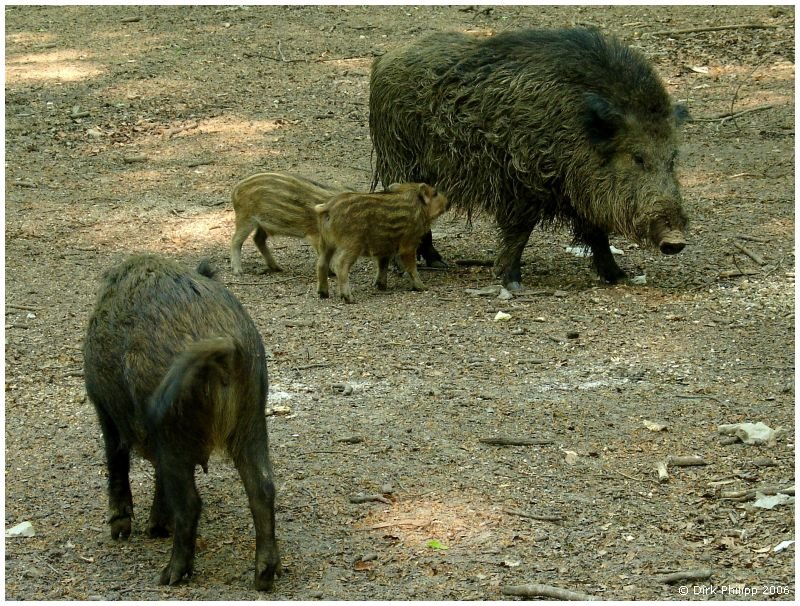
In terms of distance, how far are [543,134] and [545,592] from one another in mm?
4725

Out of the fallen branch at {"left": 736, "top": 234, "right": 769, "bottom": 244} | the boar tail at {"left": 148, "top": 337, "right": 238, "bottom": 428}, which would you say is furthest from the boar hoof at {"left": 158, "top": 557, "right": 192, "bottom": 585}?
the fallen branch at {"left": 736, "top": 234, "right": 769, "bottom": 244}

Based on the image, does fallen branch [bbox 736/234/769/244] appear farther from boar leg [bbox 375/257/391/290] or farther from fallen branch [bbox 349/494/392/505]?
fallen branch [bbox 349/494/392/505]

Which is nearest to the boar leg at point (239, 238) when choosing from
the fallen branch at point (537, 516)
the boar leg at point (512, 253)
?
the boar leg at point (512, 253)

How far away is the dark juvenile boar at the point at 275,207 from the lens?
8742 millimetres

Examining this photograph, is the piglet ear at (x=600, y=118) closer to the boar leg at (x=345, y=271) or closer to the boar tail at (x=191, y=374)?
the boar leg at (x=345, y=271)

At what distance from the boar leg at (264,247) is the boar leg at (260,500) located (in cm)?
453

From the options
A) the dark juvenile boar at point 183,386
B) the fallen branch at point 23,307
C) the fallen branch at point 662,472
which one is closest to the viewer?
the dark juvenile boar at point 183,386

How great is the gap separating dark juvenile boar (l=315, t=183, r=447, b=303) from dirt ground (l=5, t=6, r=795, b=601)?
300 millimetres

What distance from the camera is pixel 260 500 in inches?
181

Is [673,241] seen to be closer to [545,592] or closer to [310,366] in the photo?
[310,366]

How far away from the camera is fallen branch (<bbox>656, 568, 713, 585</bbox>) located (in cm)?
457

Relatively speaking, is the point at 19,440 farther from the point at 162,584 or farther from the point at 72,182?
the point at 72,182

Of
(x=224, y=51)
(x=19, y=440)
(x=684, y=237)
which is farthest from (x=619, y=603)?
(x=224, y=51)

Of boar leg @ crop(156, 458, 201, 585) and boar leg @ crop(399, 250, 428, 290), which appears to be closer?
boar leg @ crop(156, 458, 201, 585)
